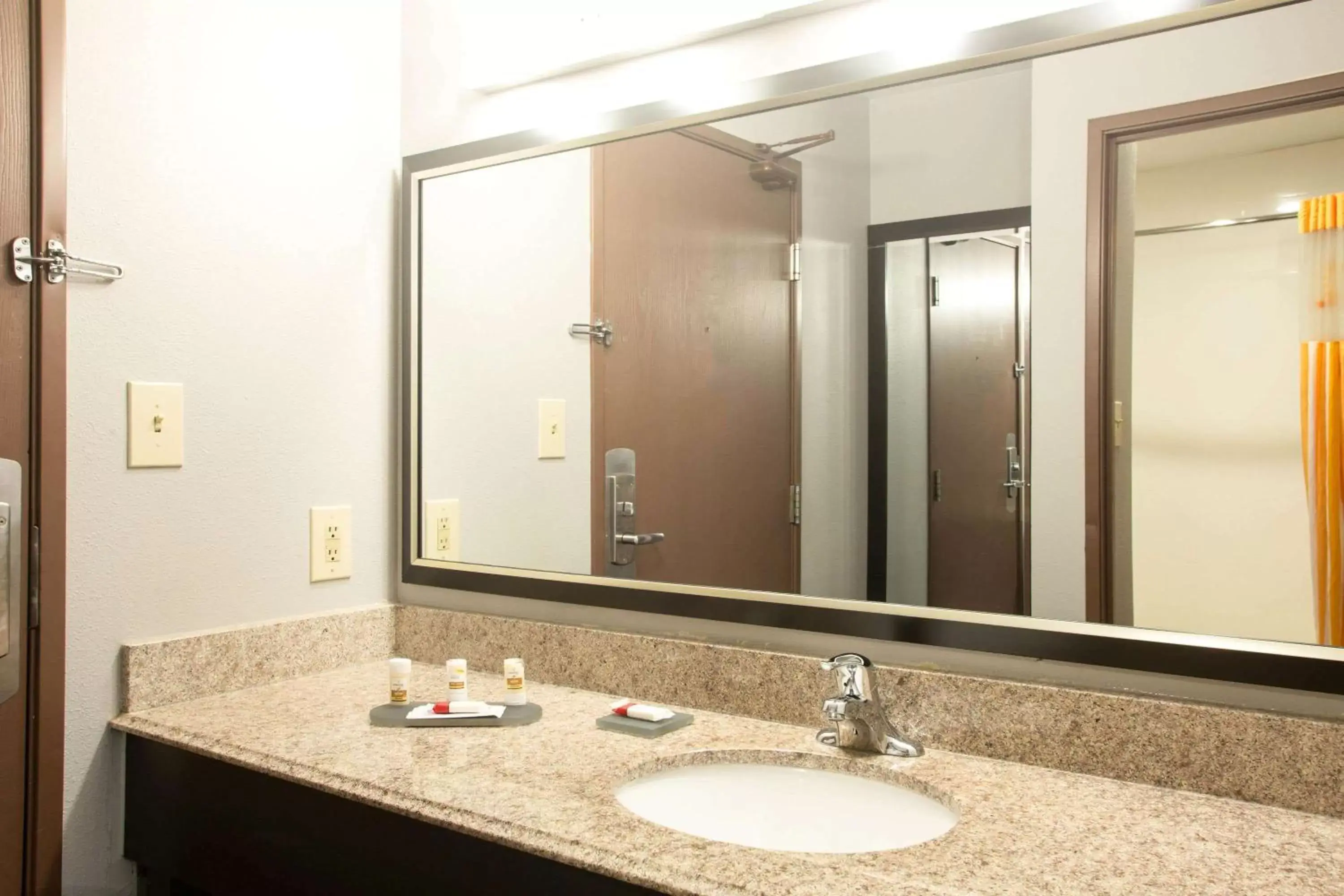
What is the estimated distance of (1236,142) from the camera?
3.24ft

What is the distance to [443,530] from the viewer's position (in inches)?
64.6

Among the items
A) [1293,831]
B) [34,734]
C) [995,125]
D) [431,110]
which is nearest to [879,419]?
[995,125]

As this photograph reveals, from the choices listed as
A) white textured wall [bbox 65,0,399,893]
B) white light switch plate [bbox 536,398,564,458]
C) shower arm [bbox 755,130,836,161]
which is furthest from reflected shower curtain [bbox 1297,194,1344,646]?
white textured wall [bbox 65,0,399,893]

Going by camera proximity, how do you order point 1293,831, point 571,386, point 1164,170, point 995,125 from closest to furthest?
point 1293,831, point 1164,170, point 995,125, point 571,386

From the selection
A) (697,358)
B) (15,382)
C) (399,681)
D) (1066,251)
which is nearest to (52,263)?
(15,382)

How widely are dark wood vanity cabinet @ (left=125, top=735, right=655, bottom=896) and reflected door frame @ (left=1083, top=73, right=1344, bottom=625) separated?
0.59m

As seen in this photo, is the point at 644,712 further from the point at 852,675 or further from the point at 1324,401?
the point at 1324,401

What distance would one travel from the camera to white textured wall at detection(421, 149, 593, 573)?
60.2 inches

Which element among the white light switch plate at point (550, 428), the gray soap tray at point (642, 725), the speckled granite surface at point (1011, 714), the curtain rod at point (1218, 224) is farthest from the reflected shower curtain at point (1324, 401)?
the white light switch plate at point (550, 428)

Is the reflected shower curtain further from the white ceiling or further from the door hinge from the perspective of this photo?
the door hinge

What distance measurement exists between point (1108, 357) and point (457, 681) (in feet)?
2.93

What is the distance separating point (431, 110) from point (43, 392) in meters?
0.76

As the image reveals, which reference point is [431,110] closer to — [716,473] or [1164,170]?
[716,473]

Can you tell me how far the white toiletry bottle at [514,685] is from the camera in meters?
1.30
